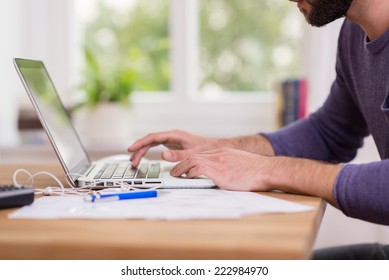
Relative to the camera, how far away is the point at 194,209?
0.97 metres

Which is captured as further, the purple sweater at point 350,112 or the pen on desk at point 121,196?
the purple sweater at point 350,112

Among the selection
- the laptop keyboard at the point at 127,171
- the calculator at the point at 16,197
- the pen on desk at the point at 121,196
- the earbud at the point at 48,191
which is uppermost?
the calculator at the point at 16,197

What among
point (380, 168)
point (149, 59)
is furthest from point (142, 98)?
point (380, 168)

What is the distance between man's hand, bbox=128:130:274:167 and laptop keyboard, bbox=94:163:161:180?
0.03 meters

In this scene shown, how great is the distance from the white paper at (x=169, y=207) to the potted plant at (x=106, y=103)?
1.68 m

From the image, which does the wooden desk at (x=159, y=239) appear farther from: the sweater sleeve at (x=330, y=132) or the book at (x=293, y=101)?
the book at (x=293, y=101)

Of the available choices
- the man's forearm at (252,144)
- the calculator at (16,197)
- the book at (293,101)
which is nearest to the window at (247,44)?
the book at (293,101)

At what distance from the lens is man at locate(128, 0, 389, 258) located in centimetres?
108

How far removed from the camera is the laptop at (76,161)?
1.20 m

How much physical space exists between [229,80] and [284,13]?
0.39 meters

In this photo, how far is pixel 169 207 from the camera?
3.26 ft

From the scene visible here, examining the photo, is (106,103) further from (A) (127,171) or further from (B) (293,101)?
(A) (127,171)

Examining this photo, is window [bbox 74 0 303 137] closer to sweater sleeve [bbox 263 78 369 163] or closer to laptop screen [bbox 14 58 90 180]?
sweater sleeve [bbox 263 78 369 163]
